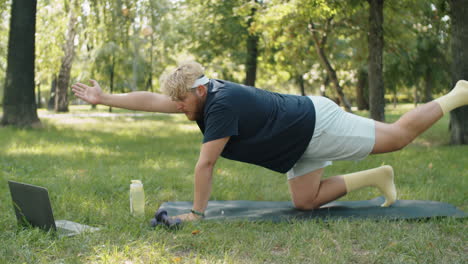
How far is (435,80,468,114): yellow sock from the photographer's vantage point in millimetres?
3736

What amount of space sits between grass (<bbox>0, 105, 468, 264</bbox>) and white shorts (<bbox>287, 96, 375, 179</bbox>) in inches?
20.7

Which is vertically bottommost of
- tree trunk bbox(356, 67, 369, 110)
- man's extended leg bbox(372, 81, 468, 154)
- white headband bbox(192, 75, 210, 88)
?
tree trunk bbox(356, 67, 369, 110)

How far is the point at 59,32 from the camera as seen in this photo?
19531 mm

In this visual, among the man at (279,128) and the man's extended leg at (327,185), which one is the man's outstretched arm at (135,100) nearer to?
the man at (279,128)

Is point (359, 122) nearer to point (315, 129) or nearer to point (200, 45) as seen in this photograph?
point (315, 129)

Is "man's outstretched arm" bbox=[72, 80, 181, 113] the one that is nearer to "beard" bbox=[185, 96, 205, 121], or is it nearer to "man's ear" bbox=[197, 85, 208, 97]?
"beard" bbox=[185, 96, 205, 121]

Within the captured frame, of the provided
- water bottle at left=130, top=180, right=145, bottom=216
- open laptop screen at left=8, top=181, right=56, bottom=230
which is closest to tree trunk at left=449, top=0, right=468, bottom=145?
water bottle at left=130, top=180, right=145, bottom=216

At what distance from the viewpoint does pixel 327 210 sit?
12.8 feet

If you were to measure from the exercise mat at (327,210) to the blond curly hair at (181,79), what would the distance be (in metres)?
0.98

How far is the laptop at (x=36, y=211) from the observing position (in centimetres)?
307

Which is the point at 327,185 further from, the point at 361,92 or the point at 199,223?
the point at 361,92

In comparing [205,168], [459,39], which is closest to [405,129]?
[205,168]

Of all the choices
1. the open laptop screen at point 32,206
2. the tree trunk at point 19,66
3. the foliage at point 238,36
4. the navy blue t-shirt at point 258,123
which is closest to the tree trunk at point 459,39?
the foliage at point 238,36

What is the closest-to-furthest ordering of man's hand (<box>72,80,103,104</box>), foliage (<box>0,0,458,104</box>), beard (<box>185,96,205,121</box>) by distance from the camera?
beard (<box>185,96,205,121</box>)
man's hand (<box>72,80,103,104</box>)
foliage (<box>0,0,458,104</box>)
